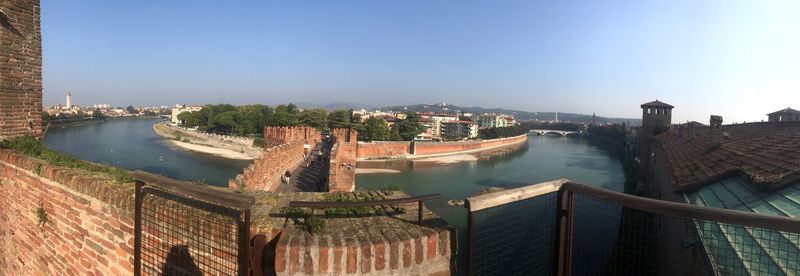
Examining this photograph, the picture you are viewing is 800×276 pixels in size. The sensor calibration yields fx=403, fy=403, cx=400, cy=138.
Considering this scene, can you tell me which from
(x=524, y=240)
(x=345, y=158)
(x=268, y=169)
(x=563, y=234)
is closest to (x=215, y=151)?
(x=345, y=158)

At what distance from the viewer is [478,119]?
12431 centimetres

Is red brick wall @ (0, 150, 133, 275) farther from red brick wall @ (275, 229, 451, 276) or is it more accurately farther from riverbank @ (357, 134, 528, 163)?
riverbank @ (357, 134, 528, 163)

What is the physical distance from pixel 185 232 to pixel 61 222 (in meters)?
2.27

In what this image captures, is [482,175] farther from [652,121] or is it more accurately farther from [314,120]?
[314,120]

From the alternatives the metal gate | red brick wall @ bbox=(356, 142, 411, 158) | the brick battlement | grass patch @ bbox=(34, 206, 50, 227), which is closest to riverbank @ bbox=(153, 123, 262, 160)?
red brick wall @ bbox=(356, 142, 411, 158)

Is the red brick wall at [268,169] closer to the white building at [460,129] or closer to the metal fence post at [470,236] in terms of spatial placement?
the metal fence post at [470,236]

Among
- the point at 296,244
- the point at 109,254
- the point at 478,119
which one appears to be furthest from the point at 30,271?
the point at 478,119

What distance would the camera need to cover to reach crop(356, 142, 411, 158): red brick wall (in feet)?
174

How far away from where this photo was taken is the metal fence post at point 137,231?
3.17m

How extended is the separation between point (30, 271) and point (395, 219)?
5212 mm

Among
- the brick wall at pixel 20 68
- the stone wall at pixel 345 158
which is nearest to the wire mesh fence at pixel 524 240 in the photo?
the brick wall at pixel 20 68

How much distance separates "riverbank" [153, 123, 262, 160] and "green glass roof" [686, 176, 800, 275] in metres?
47.9

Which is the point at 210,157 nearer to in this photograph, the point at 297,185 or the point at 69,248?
the point at 297,185

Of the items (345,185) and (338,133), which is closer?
(345,185)
